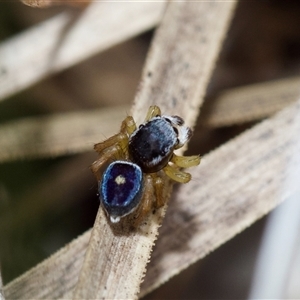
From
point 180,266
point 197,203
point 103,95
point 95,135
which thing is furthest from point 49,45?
point 180,266

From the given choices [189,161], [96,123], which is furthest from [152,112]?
[96,123]

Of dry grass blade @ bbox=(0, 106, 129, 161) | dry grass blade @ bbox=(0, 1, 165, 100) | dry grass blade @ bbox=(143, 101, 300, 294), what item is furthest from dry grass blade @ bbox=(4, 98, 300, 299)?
dry grass blade @ bbox=(0, 1, 165, 100)

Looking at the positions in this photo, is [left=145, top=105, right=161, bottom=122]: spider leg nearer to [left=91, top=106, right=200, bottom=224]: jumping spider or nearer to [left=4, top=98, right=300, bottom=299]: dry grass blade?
[left=91, top=106, right=200, bottom=224]: jumping spider

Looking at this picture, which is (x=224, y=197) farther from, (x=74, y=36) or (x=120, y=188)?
(x=74, y=36)

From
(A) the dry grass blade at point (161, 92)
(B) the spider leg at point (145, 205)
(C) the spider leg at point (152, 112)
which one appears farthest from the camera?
(C) the spider leg at point (152, 112)

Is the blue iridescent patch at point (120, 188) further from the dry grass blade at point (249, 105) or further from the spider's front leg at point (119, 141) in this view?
the dry grass blade at point (249, 105)

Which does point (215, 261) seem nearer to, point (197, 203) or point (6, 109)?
point (197, 203)

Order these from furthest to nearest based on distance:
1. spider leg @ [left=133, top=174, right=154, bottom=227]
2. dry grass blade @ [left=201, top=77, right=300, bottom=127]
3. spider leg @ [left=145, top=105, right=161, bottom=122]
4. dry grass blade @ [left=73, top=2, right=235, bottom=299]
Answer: dry grass blade @ [left=201, top=77, right=300, bottom=127], spider leg @ [left=145, top=105, right=161, bottom=122], spider leg @ [left=133, top=174, right=154, bottom=227], dry grass blade @ [left=73, top=2, right=235, bottom=299]

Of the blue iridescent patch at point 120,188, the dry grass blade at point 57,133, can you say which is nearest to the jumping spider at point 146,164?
the blue iridescent patch at point 120,188
